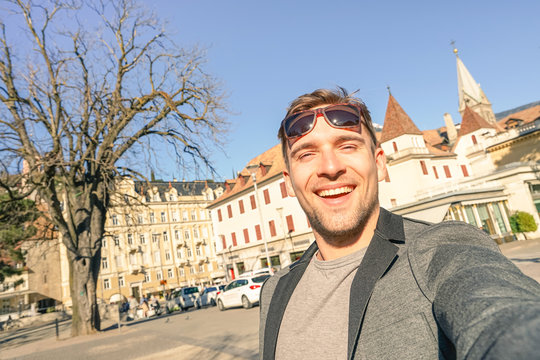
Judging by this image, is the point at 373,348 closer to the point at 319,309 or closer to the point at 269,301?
the point at 319,309

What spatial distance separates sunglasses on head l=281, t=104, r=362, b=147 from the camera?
6.43 feet

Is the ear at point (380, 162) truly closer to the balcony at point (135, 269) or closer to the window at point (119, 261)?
the balcony at point (135, 269)

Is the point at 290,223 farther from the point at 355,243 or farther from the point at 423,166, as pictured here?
the point at 355,243

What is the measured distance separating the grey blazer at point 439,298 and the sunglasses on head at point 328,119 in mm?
616

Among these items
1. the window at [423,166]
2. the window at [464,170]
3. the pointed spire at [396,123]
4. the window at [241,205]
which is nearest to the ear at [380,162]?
the window at [241,205]

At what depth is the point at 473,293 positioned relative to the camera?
0.90 meters

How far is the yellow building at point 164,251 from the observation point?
51469mm

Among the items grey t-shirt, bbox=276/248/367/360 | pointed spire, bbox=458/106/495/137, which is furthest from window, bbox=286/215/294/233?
grey t-shirt, bbox=276/248/367/360

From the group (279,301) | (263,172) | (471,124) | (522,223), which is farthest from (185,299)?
(471,124)

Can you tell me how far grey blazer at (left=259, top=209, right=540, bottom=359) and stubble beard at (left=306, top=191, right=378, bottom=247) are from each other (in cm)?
15

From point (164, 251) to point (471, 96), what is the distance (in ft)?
209

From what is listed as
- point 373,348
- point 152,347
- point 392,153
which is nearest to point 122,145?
point 152,347

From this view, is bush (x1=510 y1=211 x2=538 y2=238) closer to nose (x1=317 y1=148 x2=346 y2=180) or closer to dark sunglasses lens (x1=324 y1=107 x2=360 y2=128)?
dark sunglasses lens (x1=324 y1=107 x2=360 y2=128)

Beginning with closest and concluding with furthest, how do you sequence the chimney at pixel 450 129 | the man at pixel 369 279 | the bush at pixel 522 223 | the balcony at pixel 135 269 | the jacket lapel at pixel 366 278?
the man at pixel 369 279 < the jacket lapel at pixel 366 278 < the bush at pixel 522 223 < the balcony at pixel 135 269 < the chimney at pixel 450 129
